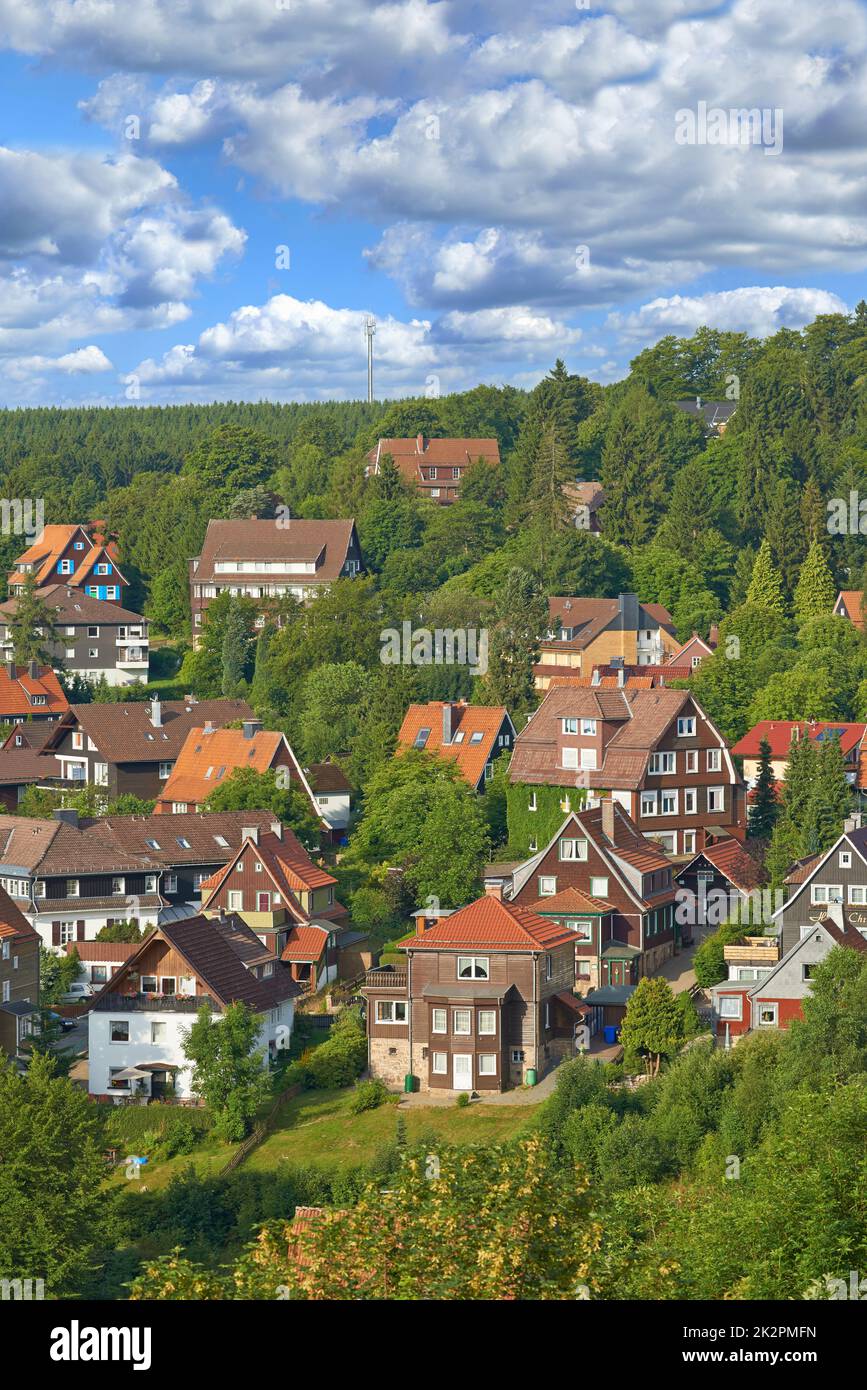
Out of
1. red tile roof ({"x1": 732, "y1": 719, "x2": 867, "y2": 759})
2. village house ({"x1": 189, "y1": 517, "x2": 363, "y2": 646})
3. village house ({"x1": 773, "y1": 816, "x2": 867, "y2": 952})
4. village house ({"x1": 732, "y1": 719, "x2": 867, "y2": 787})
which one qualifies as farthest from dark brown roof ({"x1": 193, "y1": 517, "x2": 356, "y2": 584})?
village house ({"x1": 773, "y1": 816, "x2": 867, "y2": 952})

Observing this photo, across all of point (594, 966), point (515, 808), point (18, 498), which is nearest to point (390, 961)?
point (594, 966)

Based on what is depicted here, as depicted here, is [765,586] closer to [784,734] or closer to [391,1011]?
[784,734]

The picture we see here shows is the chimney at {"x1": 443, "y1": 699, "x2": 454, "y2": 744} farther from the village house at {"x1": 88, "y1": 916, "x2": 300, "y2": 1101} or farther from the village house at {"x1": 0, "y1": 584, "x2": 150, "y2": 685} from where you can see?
the village house at {"x1": 0, "y1": 584, "x2": 150, "y2": 685}

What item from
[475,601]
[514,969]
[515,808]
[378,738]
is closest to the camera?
[514,969]

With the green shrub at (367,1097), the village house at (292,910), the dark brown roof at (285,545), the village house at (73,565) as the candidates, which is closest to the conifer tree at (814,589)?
the dark brown roof at (285,545)

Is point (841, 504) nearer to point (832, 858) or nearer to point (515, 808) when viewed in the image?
point (515, 808)
